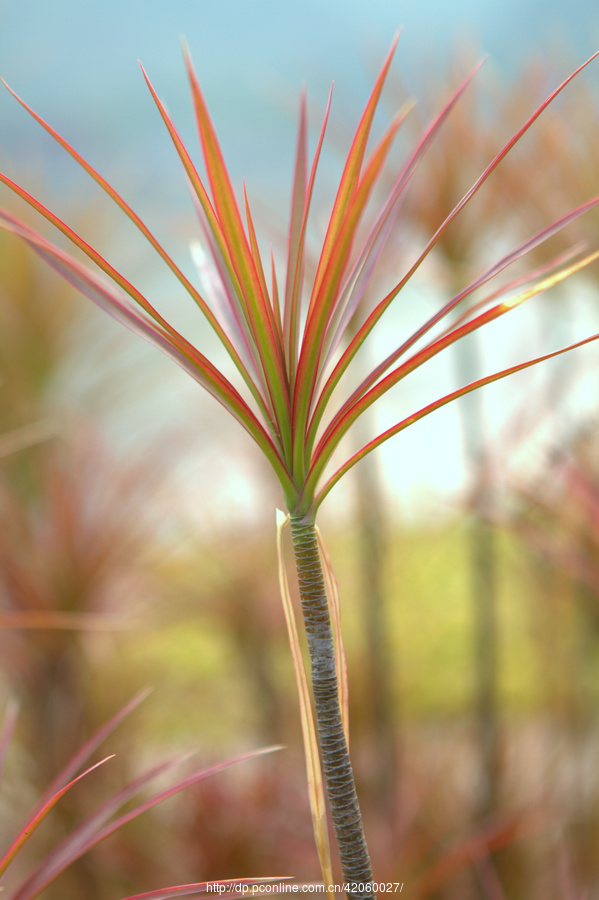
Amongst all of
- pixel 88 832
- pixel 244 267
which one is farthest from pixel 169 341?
pixel 88 832

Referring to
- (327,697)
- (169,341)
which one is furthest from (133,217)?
(327,697)

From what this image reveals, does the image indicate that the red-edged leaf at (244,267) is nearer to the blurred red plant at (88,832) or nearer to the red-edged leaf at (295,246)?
the red-edged leaf at (295,246)

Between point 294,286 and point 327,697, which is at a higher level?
point 294,286

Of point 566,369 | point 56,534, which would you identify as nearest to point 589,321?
point 566,369

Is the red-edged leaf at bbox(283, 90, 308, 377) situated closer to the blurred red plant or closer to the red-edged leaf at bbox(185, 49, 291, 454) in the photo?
the red-edged leaf at bbox(185, 49, 291, 454)

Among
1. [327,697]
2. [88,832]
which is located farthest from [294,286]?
[88,832]

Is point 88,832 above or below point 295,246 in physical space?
below

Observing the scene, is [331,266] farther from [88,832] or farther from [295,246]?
[88,832]

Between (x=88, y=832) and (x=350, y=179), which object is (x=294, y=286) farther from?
(x=88, y=832)

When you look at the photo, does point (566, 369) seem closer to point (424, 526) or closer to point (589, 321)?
point (589, 321)

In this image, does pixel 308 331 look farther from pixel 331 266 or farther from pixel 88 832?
pixel 88 832
